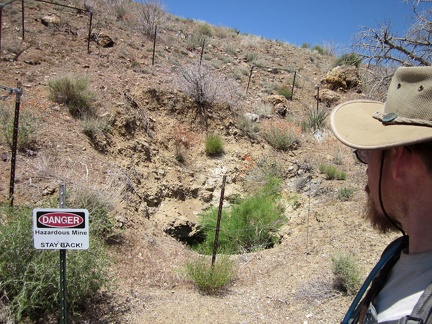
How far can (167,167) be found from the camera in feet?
31.1

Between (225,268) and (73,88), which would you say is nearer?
(225,268)

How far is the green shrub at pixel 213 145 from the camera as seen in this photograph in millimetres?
10367

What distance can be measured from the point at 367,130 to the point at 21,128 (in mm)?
6533

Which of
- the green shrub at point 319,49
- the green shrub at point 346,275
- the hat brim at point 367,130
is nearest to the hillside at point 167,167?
the green shrub at point 346,275

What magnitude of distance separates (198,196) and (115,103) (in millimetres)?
3022

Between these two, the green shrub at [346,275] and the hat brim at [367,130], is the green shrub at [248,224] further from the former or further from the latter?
the hat brim at [367,130]

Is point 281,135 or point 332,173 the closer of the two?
point 332,173

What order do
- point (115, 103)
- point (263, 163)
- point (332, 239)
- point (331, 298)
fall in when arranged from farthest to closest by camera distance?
point (263, 163), point (115, 103), point (332, 239), point (331, 298)

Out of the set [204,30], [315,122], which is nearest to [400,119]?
[315,122]

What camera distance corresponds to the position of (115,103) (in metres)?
9.34

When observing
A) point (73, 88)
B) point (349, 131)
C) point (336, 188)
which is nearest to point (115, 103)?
point (73, 88)

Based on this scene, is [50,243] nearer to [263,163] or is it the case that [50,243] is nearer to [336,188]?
[336,188]

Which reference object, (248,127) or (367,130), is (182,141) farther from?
(367,130)

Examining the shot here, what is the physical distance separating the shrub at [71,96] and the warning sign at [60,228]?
5939 mm
